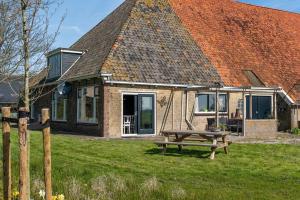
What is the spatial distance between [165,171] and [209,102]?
49.0 ft

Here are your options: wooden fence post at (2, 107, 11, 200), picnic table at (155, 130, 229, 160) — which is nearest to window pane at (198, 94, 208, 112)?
picnic table at (155, 130, 229, 160)

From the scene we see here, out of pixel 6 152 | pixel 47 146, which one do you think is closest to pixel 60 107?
pixel 6 152

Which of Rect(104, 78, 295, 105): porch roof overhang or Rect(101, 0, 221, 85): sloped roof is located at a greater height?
Rect(101, 0, 221, 85): sloped roof

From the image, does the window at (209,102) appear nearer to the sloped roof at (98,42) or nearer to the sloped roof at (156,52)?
the sloped roof at (156,52)

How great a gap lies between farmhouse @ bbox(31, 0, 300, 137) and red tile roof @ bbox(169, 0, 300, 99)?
0.09m

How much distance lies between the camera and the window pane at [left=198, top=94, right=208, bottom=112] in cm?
2558

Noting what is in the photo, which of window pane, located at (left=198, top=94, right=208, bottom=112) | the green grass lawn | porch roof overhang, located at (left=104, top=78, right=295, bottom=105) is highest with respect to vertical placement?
porch roof overhang, located at (left=104, top=78, right=295, bottom=105)

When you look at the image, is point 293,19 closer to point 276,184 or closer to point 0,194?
point 276,184

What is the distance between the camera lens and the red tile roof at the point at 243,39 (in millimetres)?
28094

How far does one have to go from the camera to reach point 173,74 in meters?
24.5

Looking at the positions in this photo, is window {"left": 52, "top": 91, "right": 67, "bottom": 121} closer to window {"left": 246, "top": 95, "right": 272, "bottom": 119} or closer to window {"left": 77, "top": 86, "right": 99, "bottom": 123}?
window {"left": 77, "top": 86, "right": 99, "bottom": 123}

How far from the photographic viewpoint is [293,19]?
1431 inches

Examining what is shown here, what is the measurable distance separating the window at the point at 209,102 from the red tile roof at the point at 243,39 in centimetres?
105

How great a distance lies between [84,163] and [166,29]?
16157mm
